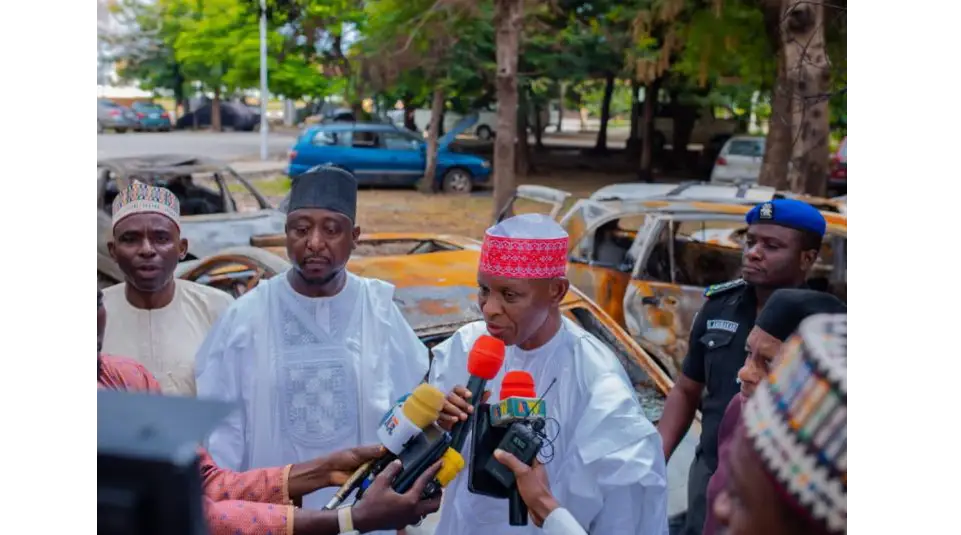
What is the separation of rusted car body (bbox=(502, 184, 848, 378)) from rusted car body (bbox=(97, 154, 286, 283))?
336cm

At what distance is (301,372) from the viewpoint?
348 cm

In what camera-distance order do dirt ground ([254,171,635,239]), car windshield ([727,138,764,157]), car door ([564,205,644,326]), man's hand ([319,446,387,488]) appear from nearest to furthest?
man's hand ([319,446,387,488]), car door ([564,205,644,326]), dirt ground ([254,171,635,239]), car windshield ([727,138,764,157])

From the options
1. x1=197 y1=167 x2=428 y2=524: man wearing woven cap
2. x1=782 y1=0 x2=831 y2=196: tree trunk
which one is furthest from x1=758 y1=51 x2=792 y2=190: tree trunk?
x1=197 y1=167 x2=428 y2=524: man wearing woven cap

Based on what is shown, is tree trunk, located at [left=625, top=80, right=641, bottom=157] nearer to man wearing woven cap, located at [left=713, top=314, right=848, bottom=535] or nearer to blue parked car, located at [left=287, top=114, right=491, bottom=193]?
blue parked car, located at [left=287, top=114, right=491, bottom=193]

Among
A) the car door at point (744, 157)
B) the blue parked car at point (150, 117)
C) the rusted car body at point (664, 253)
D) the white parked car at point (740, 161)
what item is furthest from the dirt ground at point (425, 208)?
the blue parked car at point (150, 117)

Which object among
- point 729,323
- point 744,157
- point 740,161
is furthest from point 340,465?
point 744,157

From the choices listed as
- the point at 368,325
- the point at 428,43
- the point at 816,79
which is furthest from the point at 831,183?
the point at 368,325

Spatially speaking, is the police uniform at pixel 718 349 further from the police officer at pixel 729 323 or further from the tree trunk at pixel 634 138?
the tree trunk at pixel 634 138

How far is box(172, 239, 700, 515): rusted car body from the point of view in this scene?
448 centimetres

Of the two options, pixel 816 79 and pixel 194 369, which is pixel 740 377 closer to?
pixel 194 369

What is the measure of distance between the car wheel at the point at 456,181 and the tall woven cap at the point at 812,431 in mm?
21359
